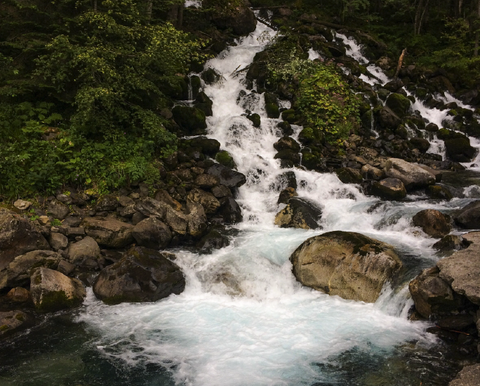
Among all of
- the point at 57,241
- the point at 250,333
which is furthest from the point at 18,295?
the point at 250,333

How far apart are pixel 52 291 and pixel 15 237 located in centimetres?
181

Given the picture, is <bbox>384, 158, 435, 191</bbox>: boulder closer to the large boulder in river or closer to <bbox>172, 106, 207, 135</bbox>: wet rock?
the large boulder in river

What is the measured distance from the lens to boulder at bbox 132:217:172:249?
9766 millimetres

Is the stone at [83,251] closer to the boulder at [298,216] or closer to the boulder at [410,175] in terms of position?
the boulder at [298,216]

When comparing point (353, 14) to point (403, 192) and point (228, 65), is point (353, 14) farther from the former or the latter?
point (403, 192)

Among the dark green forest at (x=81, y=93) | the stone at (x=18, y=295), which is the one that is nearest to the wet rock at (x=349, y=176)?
Result: the dark green forest at (x=81, y=93)

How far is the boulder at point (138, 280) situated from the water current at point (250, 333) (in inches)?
9.2

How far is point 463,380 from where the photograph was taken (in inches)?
205

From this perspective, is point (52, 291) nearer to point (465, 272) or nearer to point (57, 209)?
point (57, 209)

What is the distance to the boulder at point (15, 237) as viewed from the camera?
27.2 feet

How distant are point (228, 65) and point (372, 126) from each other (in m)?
8.44

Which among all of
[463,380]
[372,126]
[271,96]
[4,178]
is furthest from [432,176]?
[4,178]

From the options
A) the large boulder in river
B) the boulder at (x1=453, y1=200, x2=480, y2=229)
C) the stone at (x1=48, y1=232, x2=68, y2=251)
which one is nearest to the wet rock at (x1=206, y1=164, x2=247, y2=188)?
the large boulder in river

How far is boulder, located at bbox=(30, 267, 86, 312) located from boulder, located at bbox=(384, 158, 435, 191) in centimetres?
1128
